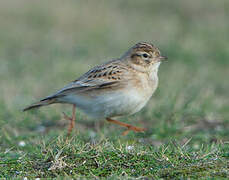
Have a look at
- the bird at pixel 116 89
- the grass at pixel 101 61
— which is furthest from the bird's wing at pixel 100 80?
the grass at pixel 101 61

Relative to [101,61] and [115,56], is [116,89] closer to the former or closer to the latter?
[101,61]

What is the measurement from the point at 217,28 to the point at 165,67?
3327 mm

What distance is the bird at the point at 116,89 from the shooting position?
656cm

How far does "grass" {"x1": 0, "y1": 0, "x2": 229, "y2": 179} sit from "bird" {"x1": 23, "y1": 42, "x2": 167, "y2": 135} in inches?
16.3

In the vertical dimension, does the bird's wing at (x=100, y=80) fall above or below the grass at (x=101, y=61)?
above

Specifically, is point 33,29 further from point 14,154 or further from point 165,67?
point 14,154

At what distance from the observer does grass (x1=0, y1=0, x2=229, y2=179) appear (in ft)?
16.8

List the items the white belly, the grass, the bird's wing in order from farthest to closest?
the bird's wing
the white belly
the grass

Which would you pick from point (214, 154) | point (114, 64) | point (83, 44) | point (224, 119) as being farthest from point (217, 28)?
point (214, 154)

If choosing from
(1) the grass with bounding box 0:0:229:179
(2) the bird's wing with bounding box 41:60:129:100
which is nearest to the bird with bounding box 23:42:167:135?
(2) the bird's wing with bounding box 41:60:129:100

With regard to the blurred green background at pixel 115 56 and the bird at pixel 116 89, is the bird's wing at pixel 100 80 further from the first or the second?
the blurred green background at pixel 115 56

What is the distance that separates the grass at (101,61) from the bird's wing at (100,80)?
23.8 inches

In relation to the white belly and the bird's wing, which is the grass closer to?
the white belly

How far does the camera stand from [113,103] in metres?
6.51
